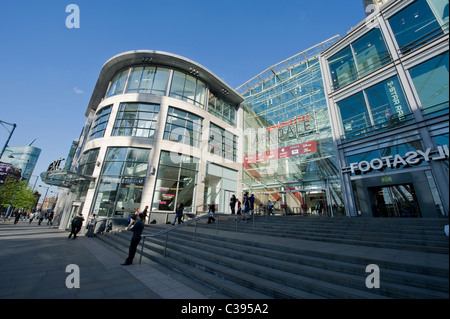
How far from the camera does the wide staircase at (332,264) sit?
3.22 metres

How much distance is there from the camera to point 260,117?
906 inches

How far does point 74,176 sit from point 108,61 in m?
11.9

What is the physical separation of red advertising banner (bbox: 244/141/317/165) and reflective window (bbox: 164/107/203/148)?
6.57 metres

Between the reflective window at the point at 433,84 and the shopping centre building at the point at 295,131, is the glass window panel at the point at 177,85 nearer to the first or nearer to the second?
the shopping centre building at the point at 295,131

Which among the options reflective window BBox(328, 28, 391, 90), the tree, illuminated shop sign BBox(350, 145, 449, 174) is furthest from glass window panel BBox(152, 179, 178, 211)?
the tree

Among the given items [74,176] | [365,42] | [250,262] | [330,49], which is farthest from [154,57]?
[250,262]

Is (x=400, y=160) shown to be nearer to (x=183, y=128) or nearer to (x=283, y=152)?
(x=283, y=152)

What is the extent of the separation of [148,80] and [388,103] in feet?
64.5

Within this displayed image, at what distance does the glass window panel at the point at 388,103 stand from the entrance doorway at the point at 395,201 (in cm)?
388

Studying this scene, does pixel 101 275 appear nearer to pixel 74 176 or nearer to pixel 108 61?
pixel 74 176

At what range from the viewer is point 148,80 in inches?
695

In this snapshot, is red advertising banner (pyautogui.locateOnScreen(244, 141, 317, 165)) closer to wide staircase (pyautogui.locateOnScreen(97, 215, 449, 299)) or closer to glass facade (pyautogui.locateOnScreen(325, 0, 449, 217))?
glass facade (pyautogui.locateOnScreen(325, 0, 449, 217))

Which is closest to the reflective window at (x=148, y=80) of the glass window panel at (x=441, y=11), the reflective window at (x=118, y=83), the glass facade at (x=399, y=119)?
the reflective window at (x=118, y=83)

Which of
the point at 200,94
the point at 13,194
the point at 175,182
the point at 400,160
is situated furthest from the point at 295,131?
the point at 13,194
